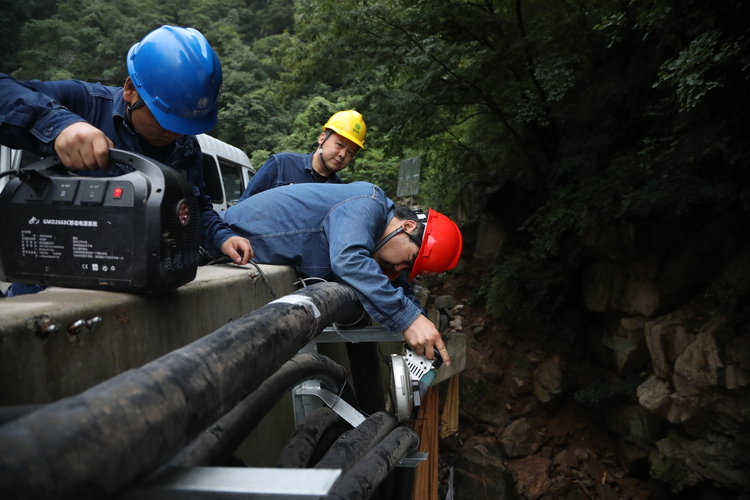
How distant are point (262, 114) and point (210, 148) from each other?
1238 cm

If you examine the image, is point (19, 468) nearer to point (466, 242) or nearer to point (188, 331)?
point (188, 331)

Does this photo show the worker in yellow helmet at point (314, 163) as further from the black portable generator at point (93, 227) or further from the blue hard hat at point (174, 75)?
the black portable generator at point (93, 227)

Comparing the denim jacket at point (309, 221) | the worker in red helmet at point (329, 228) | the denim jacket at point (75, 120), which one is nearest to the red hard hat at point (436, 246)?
the worker in red helmet at point (329, 228)

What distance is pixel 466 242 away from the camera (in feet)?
34.9

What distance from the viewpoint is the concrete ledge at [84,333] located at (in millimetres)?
991

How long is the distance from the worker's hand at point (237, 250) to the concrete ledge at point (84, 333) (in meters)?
0.46

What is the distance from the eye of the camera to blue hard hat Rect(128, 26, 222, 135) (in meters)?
1.60

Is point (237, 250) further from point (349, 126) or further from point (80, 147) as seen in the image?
point (349, 126)

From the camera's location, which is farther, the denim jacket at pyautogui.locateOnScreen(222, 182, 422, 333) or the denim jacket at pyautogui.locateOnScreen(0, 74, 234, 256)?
the denim jacket at pyautogui.locateOnScreen(222, 182, 422, 333)

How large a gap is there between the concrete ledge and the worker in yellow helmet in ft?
8.41

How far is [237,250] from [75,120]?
100 cm

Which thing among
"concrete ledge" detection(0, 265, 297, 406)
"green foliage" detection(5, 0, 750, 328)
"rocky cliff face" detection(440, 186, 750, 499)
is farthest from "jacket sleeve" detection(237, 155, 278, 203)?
"rocky cliff face" detection(440, 186, 750, 499)

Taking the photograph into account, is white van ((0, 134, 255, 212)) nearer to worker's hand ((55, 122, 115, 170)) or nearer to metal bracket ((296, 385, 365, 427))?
metal bracket ((296, 385, 365, 427))

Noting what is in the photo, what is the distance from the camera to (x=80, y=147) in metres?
1.29
